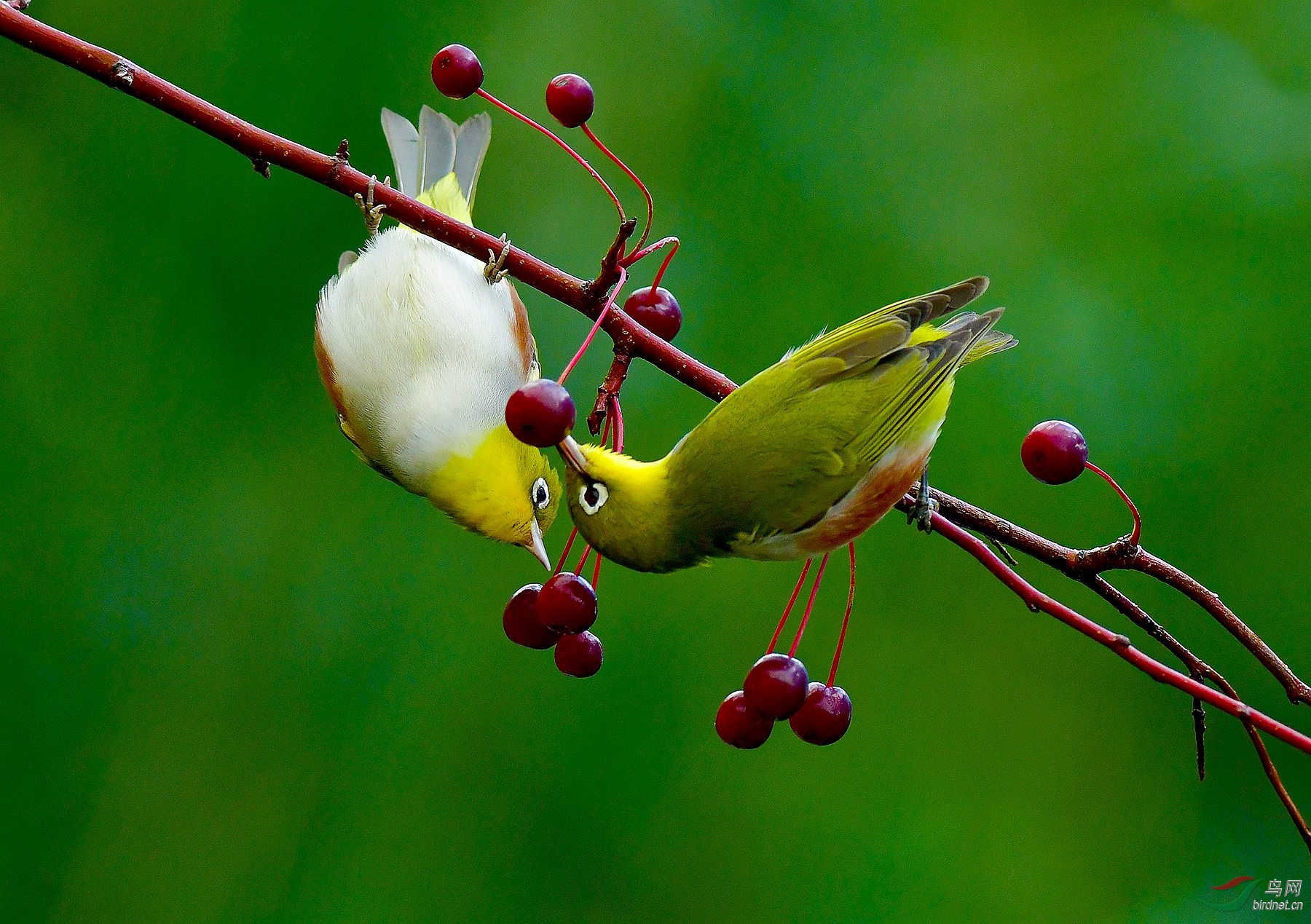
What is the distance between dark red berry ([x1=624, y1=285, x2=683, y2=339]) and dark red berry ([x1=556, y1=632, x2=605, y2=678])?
0.55m

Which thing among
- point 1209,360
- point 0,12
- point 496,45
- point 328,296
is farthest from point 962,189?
point 0,12

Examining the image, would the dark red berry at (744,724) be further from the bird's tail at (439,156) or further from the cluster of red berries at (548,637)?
the bird's tail at (439,156)

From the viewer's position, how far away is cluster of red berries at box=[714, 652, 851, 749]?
170cm

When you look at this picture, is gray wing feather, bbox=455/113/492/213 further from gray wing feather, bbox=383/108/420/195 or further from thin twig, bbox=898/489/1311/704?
thin twig, bbox=898/489/1311/704

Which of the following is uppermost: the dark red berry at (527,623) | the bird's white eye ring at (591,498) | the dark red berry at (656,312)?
the dark red berry at (656,312)

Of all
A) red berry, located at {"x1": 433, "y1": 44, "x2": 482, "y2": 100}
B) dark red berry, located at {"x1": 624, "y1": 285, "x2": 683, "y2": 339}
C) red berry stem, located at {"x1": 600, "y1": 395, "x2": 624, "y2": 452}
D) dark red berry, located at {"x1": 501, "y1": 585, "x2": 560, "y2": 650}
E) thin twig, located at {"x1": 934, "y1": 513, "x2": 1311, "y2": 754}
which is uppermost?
red berry, located at {"x1": 433, "y1": 44, "x2": 482, "y2": 100}

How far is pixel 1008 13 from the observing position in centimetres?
423

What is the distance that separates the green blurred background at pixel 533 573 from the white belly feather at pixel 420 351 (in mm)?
1235

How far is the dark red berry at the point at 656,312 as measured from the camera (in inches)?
78.9

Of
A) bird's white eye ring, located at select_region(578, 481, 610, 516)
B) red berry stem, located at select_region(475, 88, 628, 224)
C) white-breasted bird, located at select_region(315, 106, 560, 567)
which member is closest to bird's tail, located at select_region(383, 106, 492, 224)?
white-breasted bird, located at select_region(315, 106, 560, 567)

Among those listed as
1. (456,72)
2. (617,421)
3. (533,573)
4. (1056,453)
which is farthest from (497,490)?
(533,573)

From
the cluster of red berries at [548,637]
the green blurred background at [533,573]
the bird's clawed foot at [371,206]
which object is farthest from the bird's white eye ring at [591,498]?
the green blurred background at [533,573]

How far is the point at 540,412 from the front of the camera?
4.76 ft

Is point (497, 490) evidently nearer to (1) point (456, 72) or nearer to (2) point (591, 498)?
(2) point (591, 498)
